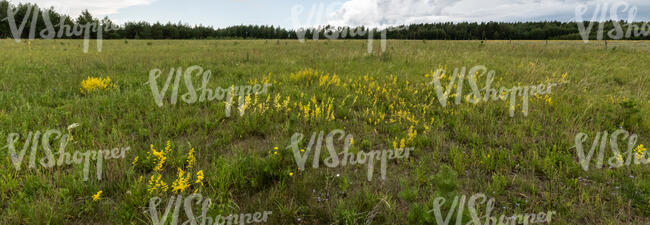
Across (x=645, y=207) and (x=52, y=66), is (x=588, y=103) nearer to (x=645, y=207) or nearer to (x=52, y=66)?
(x=645, y=207)

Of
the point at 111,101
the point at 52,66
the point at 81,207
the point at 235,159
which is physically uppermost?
the point at 52,66

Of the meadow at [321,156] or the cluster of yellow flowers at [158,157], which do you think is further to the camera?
the cluster of yellow flowers at [158,157]

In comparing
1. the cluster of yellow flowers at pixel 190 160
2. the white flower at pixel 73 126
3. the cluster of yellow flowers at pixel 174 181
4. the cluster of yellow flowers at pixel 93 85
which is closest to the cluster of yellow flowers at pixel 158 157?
the cluster of yellow flowers at pixel 174 181

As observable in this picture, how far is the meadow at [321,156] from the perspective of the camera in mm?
2510

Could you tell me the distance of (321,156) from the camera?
3.53 m

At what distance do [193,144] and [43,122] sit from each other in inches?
94.4

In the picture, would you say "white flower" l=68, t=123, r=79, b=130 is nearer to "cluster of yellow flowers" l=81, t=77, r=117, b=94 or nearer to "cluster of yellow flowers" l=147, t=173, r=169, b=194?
"cluster of yellow flowers" l=147, t=173, r=169, b=194

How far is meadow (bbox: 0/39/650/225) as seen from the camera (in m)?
2.51

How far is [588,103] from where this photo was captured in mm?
5113

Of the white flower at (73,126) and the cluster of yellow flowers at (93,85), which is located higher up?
the cluster of yellow flowers at (93,85)

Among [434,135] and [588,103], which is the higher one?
[588,103]

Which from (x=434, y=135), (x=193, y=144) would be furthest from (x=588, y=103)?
(x=193, y=144)

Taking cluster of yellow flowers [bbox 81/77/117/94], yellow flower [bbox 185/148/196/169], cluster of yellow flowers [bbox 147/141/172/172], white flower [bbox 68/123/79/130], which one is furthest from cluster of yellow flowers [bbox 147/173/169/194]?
cluster of yellow flowers [bbox 81/77/117/94]

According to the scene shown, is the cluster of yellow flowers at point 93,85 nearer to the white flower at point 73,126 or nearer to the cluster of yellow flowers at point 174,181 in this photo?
the white flower at point 73,126
